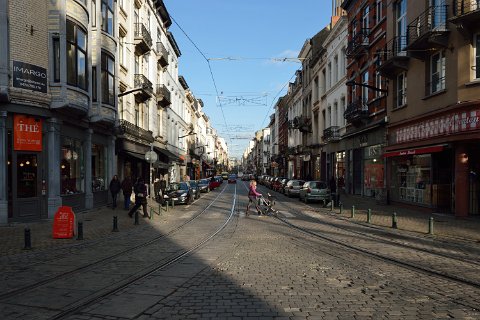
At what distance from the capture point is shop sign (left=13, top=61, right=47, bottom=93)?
1542cm

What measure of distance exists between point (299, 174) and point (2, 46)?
47.7 m

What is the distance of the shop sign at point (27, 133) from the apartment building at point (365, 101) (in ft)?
54.1

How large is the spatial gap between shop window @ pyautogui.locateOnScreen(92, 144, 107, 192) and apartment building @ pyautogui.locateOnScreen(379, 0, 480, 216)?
15983mm

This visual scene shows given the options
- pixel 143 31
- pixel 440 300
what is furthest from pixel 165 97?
pixel 440 300

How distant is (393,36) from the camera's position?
79.1 ft

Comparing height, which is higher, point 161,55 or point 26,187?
point 161,55

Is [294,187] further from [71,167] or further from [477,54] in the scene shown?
[71,167]

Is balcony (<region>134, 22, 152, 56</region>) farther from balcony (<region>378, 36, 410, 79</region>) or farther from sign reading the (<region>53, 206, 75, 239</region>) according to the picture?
sign reading the (<region>53, 206, 75, 239</region>)

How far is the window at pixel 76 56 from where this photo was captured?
18005 mm

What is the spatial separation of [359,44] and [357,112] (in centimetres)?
462

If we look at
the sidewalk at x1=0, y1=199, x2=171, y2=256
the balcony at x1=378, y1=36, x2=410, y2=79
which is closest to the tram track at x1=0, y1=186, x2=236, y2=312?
the sidewalk at x1=0, y1=199, x2=171, y2=256

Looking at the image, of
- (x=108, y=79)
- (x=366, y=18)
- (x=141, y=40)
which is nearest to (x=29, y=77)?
(x=108, y=79)

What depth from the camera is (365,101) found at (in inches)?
1168

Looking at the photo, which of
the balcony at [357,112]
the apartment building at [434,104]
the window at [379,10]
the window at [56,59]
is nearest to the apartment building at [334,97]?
the balcony at [357,112]
